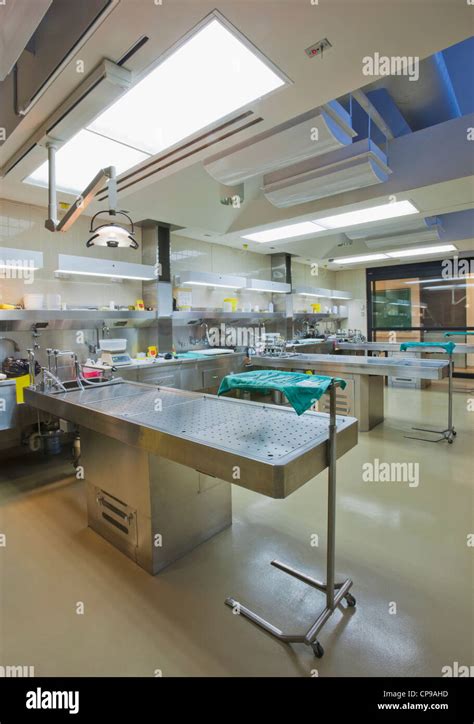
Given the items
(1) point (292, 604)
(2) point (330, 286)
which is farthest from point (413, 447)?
(2) point (330, 286)

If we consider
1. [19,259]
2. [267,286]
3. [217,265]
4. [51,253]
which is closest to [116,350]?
[51,253]

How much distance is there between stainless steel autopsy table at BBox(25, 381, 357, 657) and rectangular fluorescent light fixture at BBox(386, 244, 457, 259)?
546 cm

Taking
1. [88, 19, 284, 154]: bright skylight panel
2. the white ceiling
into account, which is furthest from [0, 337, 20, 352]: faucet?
[88, 19, 284, 154]: bright skylight panel

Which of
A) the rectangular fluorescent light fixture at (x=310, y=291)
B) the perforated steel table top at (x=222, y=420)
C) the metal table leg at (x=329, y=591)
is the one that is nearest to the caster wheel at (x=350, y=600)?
the metal table leg at (x=329, y=591)

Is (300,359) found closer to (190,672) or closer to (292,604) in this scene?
(292,604)

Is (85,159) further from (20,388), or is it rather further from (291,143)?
(20,388)

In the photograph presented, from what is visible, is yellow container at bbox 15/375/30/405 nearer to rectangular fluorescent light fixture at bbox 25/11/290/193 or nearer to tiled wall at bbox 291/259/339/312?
rectangular fluorescent light fixture at bbox 25/11/290/193

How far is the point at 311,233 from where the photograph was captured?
4848mm

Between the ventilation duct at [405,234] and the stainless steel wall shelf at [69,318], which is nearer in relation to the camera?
the stainless steel wall shelf at [69,318]

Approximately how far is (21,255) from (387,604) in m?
3.99

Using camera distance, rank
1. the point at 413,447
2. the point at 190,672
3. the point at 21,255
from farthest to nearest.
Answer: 1. the point at 413,447
2. the point at 21,255
3. the point at 190,672

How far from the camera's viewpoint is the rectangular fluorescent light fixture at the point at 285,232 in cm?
450

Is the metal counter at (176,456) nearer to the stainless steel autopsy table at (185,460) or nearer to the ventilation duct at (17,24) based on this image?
the stainless steel autopsy table at (185,460)

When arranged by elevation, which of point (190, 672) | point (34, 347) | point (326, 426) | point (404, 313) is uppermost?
point (404, 313)
